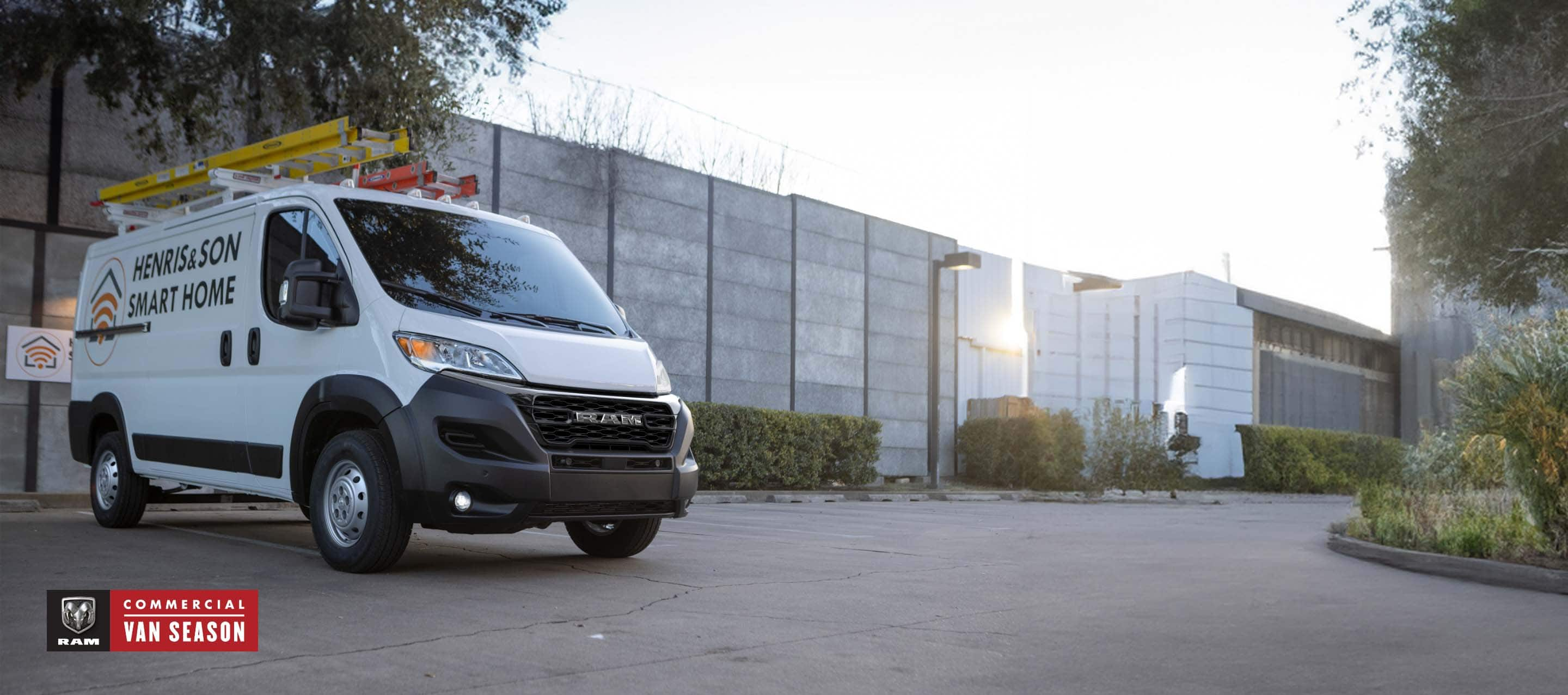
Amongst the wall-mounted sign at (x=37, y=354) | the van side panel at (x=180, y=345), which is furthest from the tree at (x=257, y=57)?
the van side panel at (x=180, y=345)

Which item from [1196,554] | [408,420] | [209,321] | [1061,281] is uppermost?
[1061,281]

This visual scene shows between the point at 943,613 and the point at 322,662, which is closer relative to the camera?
the point at 322,662

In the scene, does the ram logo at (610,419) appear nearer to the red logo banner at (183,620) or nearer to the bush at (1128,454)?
the red logo banner at (183,620)

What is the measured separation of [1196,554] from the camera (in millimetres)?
10797

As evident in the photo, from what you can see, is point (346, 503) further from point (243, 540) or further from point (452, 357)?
point (243, 540)

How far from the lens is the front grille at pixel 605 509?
7016 millimetres

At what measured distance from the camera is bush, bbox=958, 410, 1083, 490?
83.5 ft

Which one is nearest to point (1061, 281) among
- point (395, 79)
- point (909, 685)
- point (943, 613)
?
point (395, 79)

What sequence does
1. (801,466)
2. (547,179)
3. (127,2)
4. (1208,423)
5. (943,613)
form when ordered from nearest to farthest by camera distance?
1. (943,613)
2. (127,2)
3. (547,179)
4. (801,466)
5. (1208,423)

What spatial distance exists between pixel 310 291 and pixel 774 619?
3311 millimetres

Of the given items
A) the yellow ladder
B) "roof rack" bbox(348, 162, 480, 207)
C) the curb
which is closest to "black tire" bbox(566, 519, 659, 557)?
"roof rack" bbox(348, 162, 480, 207)

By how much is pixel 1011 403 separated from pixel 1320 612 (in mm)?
19219

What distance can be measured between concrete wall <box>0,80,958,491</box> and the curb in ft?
30.8

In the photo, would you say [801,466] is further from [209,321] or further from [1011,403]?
[209,321]
